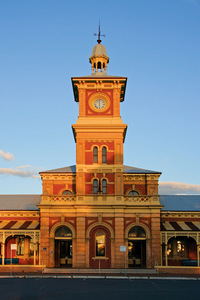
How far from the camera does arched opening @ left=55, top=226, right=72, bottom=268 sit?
36.9m

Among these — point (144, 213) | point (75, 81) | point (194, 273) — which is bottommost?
point (194, 273)

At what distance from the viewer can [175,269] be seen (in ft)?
114

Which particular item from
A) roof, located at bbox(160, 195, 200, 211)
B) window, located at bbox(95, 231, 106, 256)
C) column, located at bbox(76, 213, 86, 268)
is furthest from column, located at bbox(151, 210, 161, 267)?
roof, located at bbox(160, 195, 200, 211)

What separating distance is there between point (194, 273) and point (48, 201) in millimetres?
14721

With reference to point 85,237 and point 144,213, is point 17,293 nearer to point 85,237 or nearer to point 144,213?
point 85,237

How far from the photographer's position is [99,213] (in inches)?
1451

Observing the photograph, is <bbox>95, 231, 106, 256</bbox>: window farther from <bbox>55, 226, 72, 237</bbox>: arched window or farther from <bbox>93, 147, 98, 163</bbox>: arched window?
<bbox>93, 147, 98, 163</bbox>: arched window

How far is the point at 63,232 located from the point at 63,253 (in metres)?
3.26

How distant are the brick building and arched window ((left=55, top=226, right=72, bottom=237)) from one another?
0.30ft

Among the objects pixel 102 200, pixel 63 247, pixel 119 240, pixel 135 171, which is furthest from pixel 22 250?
pixel 135 171

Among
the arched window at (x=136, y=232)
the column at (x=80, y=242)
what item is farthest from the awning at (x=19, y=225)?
the arched window at (x=136, y=232)

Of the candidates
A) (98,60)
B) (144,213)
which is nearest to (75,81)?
(98,60)

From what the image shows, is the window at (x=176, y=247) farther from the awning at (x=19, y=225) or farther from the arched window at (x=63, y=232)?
the awning at (x=19, y=225)

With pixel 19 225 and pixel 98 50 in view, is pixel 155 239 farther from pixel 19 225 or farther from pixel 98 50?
pixel 98 50
